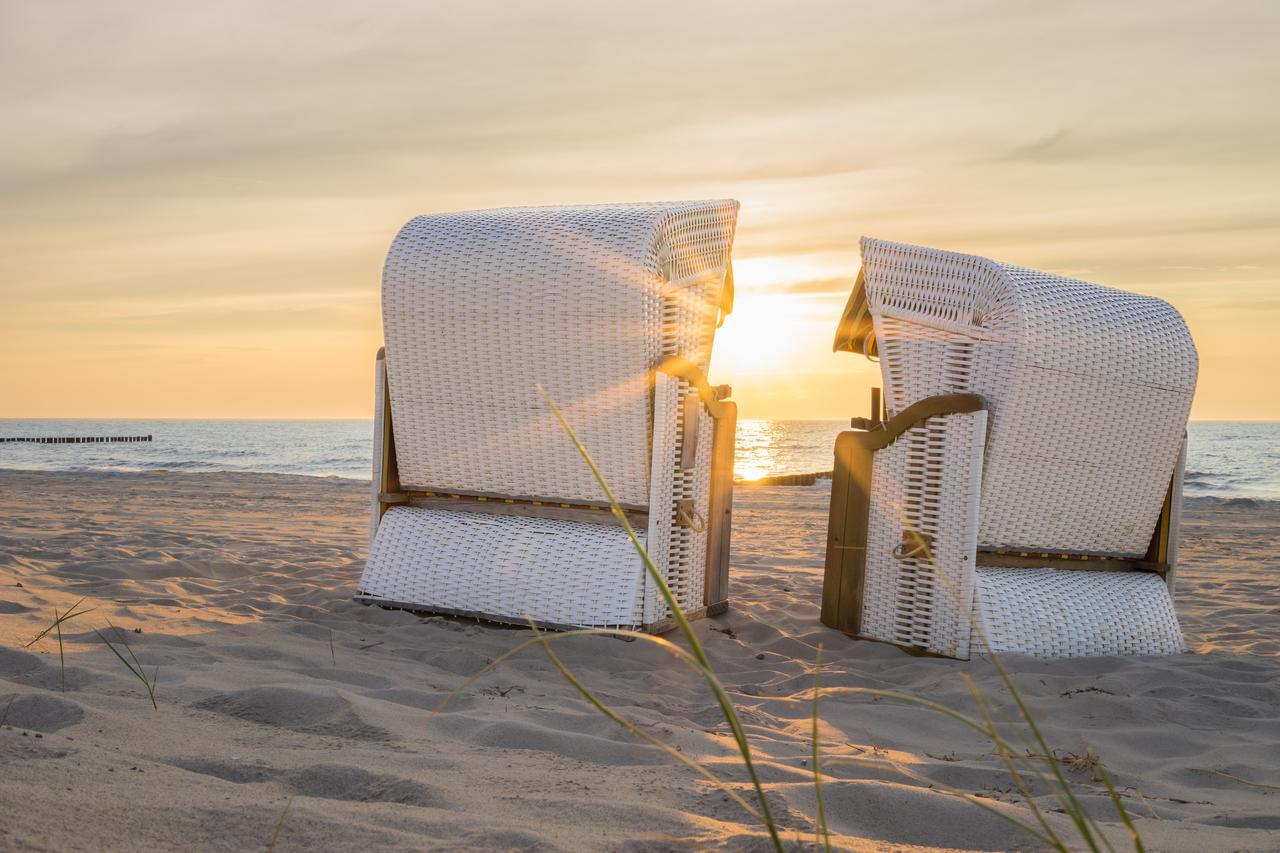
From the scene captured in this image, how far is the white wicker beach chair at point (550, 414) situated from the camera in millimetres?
4195

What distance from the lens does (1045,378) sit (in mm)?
4129

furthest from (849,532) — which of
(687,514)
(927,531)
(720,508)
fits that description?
(687,514)

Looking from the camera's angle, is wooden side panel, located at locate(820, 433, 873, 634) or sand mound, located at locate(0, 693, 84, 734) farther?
wooden side panel, located at locate(820, 433, 873, 634)

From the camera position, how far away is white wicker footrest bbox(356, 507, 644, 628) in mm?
4156

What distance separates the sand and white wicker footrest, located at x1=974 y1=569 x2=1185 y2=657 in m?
0.15

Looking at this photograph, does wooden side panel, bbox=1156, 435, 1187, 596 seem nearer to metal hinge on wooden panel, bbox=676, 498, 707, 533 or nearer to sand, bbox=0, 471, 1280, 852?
sand, bbox=0, 471, 1280, 852

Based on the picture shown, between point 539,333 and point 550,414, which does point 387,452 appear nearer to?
point 550,414

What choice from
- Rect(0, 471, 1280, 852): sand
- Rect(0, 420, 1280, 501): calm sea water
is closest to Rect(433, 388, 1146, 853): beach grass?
Rect(0, 471, 1280, 852): sand

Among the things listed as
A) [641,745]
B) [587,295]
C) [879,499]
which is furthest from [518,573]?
[641,745]

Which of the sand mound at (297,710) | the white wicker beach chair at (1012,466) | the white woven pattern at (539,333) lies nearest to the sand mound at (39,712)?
the sand mound at (297,710)

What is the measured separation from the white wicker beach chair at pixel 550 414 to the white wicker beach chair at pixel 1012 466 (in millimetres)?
757

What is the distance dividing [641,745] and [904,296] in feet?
8.23

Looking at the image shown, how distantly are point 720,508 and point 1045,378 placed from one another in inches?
61.3

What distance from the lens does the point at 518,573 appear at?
4.32 metres
